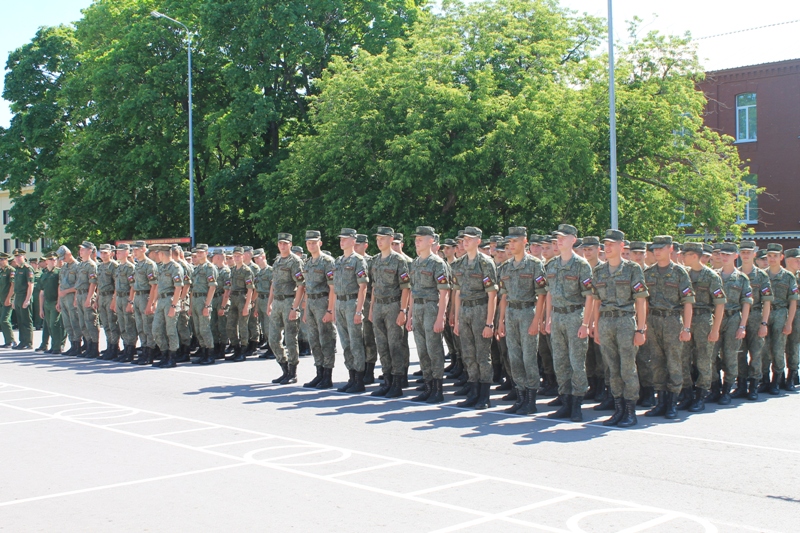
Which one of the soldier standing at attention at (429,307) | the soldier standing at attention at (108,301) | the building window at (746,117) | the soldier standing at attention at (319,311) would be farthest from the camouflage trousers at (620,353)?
the building window at (746,117)

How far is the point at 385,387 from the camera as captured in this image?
12.2 m

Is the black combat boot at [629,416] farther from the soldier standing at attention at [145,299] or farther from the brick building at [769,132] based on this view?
the brick building at [769,132]

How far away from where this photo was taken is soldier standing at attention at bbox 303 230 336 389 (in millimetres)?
12703

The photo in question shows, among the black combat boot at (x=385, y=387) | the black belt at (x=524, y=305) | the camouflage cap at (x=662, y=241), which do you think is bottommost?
the black combat boot at (x=385, y=387)

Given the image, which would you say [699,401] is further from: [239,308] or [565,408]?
[239,308]

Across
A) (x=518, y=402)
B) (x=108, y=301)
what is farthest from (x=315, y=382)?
(x=108, y=301)

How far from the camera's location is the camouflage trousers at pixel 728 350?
11.5m

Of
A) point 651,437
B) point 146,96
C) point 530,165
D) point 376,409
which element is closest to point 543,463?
point 651,437

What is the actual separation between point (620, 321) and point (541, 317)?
3.27 feet

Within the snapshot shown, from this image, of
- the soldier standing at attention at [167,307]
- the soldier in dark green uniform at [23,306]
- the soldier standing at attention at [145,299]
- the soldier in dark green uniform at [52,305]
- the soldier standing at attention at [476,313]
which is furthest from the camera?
the soldier in dark green uniform at [23,306]

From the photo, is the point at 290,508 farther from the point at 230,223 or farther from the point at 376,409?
the point at 230,223

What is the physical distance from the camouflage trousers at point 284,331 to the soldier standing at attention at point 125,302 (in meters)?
4.65

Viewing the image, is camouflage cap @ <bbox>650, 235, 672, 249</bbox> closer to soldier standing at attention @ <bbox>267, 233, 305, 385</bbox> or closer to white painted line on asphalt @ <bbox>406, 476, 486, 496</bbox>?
white painted line on asphalt @ <bbox>406, 476, 486, 496</bbox>

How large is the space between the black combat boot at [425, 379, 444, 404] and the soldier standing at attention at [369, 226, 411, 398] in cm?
57
